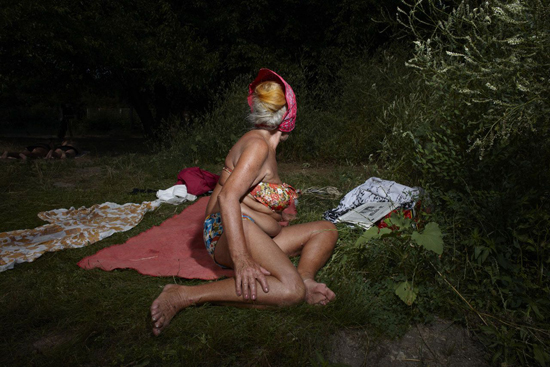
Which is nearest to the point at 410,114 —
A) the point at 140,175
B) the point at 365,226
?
the point at 365,226

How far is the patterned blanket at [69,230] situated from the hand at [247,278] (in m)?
1.93

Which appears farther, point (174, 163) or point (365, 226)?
point (174, 163)

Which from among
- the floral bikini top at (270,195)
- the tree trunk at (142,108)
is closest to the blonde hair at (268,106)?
the floral bikini top at (270,195)

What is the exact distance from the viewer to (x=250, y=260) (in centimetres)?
210

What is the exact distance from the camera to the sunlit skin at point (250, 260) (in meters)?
2.08

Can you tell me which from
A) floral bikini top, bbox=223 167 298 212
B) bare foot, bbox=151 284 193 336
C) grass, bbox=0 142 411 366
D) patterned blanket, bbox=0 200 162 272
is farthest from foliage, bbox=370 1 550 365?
patterned blanket, bbox=0 200 162 272

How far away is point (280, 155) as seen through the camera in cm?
761

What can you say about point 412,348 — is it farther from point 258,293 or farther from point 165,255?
point 165,255

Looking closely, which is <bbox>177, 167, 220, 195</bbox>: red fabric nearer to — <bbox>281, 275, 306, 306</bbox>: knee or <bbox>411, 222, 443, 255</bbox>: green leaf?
<bbox>281, 275, 306, 306</bbox>: knee

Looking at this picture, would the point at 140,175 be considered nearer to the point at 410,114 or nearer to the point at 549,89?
the point at 410,114

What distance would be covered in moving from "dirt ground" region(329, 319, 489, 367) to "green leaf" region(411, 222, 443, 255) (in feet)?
1.40

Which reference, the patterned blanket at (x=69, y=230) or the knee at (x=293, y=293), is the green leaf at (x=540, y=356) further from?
the patterned blanket at (x=69, y=230)

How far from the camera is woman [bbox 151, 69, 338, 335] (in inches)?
83.3

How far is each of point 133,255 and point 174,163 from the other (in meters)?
3.86
